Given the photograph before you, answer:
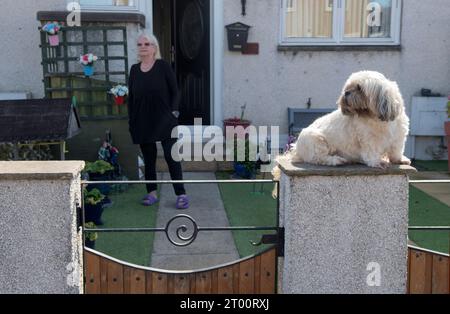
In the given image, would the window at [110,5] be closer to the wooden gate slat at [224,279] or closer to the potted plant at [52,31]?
the potted plant at [52,31]

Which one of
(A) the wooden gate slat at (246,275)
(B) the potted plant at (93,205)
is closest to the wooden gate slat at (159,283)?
(A) the wooden gate slat at (246,275)

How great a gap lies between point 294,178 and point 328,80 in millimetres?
5610

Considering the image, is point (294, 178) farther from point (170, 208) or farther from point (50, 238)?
point (170, 208)

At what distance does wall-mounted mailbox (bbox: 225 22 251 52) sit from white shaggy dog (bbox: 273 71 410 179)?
15.9 feet

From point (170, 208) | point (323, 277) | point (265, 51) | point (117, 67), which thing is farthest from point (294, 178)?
point (265, 51)

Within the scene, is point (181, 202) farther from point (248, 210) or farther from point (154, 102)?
point (154, 102)

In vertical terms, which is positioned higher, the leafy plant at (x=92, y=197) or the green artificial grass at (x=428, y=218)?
the leafy plant at (x=92, y=197)

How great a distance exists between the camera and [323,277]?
2941 millimetres

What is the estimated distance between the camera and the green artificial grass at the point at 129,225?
455 centimetres

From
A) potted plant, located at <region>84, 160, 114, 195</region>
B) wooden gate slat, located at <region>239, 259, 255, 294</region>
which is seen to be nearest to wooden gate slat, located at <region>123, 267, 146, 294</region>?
wooden gate slat, located at <region>239, 259, 255, 294</region>

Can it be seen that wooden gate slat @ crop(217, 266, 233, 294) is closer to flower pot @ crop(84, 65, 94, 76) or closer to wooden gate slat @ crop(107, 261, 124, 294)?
wooden gate slat @ crop(107, 261, 124, 294)

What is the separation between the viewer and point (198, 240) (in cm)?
488

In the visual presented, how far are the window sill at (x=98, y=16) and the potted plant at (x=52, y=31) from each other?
94 mm

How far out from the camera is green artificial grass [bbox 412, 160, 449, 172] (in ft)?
25.8
